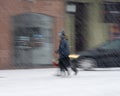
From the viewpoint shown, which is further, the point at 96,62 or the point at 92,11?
the point at 92,11

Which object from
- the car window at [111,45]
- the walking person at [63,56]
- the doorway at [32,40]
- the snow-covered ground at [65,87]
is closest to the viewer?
the snow-covered ground at [65,87]

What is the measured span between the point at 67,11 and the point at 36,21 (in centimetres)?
198

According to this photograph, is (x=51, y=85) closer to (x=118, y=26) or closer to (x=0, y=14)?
(x=0, y=14)

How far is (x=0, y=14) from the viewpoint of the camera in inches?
919

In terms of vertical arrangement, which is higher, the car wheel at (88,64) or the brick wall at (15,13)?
the brick wall at (15,13)

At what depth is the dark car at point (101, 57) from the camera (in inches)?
865

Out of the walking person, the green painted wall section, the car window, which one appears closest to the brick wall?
the green painted wall section

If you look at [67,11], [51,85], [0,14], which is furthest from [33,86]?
[67,11]

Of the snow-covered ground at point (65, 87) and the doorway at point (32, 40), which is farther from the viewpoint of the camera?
the doorway at point (32, 40)

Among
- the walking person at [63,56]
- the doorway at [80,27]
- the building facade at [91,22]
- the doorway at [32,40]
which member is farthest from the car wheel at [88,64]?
the doorway at [80,27]

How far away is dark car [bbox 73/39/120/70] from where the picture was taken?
22.0m

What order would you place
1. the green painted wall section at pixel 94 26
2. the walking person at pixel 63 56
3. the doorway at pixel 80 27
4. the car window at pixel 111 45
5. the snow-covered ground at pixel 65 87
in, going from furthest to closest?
the doorway at pixel 80 27
the green painted wall section at pixel 94 26
the car window at pixel 111 45
the walking person at pixel 63 56
the snow-covered ground at pixel 65 87

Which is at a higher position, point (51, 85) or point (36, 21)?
point (36, 21)

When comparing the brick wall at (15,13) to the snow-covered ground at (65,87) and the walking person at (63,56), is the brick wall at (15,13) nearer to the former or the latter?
the snow-covered ground at (65,87)
